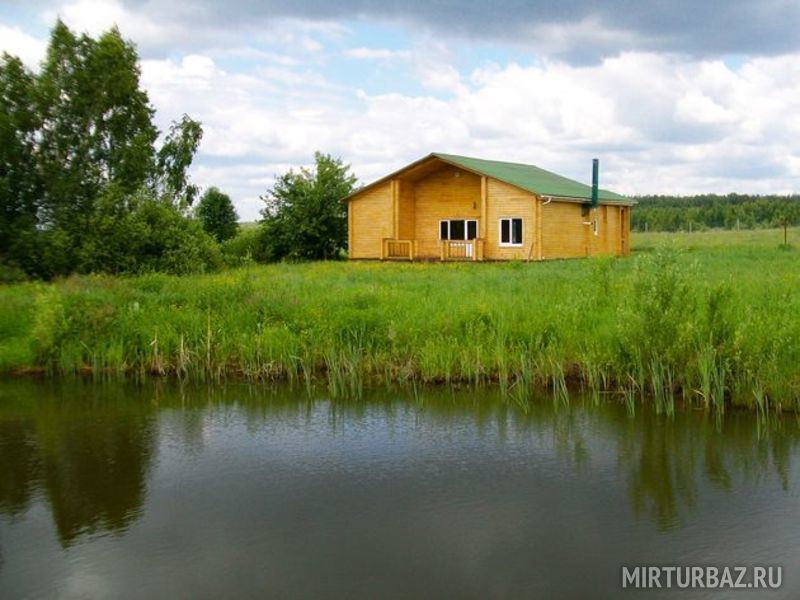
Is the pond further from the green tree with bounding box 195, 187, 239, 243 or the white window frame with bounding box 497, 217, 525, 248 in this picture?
the green tree with bounding box 195, 187, 239, 243

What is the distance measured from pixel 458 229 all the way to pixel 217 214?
13.9m

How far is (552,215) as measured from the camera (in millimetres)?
32469

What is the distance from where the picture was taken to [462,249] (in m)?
33.1

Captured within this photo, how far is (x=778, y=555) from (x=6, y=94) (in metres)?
23.1

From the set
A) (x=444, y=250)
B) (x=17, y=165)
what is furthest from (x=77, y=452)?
(x=444, y=250)

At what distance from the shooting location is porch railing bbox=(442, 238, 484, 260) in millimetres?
32500

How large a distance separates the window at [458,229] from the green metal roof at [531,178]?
7.36ft

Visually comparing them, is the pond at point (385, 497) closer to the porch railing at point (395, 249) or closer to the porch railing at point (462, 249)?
the porch railing at point (462, 249)

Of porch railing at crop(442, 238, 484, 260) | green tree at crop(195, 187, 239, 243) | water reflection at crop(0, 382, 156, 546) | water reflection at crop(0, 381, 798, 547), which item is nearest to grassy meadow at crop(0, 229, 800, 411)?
water reflection at crop(0, 381, 798, 547)

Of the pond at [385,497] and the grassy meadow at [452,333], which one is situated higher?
the grassy meadow at [452,333]

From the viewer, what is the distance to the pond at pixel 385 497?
6.80 metres

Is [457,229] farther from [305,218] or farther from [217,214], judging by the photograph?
[217,214]

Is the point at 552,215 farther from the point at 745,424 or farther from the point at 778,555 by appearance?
the point at 778,555

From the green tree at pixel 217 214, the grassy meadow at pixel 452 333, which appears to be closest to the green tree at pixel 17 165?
the grassy meadow at pixel 452 333
